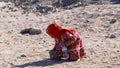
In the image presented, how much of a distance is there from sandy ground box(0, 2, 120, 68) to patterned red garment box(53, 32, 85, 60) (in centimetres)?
14

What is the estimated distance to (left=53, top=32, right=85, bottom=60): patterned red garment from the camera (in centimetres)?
799

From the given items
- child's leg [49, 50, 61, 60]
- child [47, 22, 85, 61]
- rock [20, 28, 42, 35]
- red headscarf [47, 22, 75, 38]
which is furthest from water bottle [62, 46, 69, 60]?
rock [20, 28, 42, 35]

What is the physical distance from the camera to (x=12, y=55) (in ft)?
28.2

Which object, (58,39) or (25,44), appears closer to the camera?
(58,39)

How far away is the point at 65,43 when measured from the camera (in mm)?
8055

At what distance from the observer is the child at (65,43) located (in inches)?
314

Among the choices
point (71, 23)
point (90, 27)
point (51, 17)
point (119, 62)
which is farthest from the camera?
point (51, 17)

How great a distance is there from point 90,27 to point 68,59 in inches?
105

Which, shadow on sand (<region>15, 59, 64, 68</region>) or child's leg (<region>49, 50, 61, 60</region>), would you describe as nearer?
shadow on sand (<region>15, 59, 64, 68</region>)

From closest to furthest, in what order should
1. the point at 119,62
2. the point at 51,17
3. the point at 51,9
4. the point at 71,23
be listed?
the point at 119,62 < the point at 71,23 < the point at 51,17 < the point at 51,9

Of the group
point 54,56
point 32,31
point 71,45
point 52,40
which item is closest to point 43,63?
point 54,56

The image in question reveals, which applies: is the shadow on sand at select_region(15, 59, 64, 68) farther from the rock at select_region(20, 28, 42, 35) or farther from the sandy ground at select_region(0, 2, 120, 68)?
the rock at select_region(20, 28, 42, 35)

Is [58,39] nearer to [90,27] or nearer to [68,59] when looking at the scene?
[68,59]

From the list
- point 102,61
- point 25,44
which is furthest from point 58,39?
point 25,44
